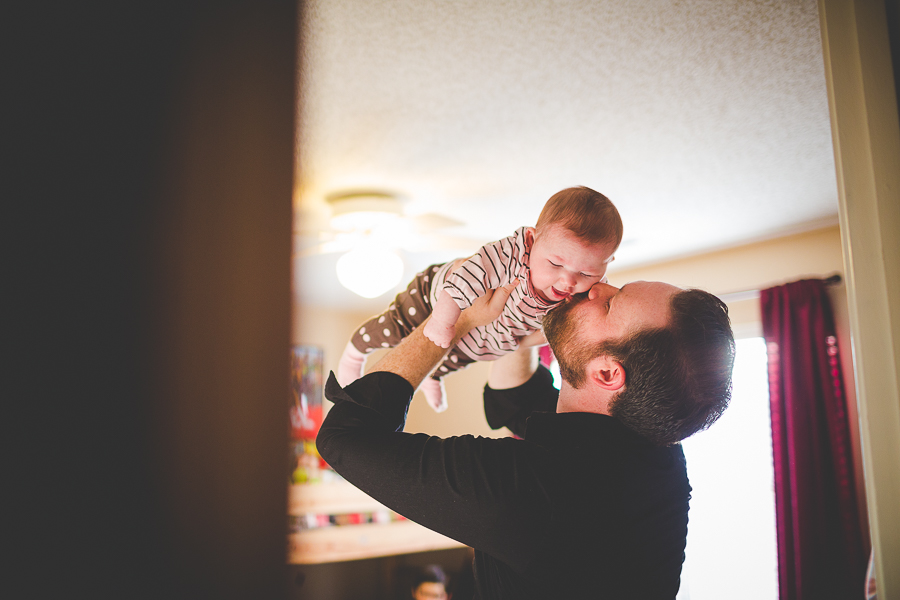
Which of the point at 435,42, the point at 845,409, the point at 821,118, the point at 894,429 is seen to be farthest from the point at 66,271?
the point at 845,409

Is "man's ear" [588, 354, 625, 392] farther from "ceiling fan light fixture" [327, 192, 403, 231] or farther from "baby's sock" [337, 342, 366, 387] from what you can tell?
"ceiling fan light fixture" [327, 192, 403, 231]

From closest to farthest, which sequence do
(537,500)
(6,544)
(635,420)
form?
(6,544), (537,500), (635,420)

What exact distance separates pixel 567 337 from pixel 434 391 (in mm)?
331

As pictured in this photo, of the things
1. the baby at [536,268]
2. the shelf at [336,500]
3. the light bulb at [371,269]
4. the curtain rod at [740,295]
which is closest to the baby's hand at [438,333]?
the baby at [536,268]

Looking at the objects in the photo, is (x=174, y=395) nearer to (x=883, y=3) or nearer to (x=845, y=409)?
(x=883, y=3)

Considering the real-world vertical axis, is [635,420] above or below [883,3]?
below

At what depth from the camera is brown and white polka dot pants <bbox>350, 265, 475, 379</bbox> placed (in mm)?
955

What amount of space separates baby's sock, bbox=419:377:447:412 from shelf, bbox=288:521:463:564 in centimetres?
240

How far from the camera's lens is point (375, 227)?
226 centimetres

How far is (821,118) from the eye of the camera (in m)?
1.48

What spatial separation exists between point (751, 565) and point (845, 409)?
2.84 feet

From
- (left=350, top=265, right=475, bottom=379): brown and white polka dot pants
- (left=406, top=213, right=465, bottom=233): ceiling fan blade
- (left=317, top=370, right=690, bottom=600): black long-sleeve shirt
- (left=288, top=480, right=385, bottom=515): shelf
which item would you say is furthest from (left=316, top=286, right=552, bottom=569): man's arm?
(left=288, top=480, right=385, bottom=515): shelf

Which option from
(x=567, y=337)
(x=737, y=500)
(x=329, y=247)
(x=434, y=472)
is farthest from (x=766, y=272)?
(x=434, y=472)

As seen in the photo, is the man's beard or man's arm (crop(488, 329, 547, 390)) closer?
the man's beard
